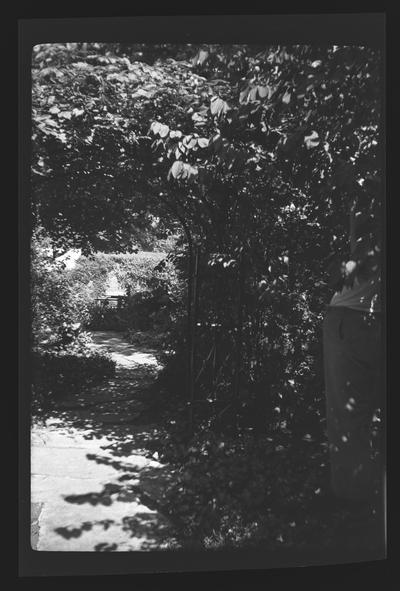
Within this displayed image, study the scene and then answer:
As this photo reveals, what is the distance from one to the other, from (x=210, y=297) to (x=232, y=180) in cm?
114

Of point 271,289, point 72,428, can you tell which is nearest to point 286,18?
point 271,289

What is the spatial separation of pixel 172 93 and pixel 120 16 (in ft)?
2.86

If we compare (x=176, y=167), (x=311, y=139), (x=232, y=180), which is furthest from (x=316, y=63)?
(x=232, y=180)

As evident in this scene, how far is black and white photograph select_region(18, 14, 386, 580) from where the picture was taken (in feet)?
8.54

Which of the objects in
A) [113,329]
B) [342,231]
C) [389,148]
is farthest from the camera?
[113,329]

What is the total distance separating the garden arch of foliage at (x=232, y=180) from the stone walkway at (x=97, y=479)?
2.08 feet

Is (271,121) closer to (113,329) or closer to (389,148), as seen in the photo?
(389,148)

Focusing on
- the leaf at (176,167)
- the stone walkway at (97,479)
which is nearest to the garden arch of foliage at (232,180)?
the leaf at (176,167)

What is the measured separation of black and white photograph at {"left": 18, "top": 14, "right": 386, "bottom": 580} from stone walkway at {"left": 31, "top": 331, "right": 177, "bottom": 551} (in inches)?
0.6

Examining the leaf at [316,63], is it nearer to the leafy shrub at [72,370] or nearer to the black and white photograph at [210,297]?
the black and white photograph at [210,297]

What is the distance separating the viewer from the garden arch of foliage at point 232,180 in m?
2.61

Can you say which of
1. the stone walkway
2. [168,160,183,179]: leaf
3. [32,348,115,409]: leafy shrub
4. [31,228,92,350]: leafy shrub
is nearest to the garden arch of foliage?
[168,160,183,179]: leaf

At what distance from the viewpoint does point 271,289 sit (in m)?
3.77

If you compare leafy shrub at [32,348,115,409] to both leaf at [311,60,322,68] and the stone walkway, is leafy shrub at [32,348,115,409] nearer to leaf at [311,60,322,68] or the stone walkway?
the stone walkway
